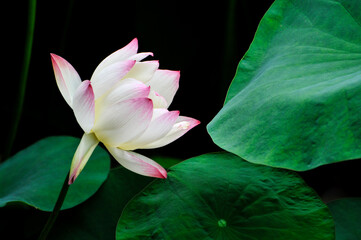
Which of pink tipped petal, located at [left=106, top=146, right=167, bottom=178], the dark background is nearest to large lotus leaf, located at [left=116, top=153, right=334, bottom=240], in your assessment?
pink tipped petal, located at [left=106, top=146, right=167, bottom=178]

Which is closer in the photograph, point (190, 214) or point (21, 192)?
point (190, 214)

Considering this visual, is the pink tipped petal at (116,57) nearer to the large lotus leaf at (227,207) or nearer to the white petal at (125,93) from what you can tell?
the white petal at (125,93)

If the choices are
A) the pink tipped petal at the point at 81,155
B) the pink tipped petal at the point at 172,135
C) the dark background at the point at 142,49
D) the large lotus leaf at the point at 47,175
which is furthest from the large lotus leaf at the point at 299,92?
the dark background at the point at 142,49

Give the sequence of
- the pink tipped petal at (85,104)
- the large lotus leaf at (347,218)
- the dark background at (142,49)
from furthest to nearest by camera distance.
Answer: the dark background at (142,49), the large lotus leaf at (347,218), the pink tipped petal at (85,104)

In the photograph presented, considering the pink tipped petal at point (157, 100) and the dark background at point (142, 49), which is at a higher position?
the pink tipped petal at point (157, 100)

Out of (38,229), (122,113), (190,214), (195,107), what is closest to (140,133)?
(122,113)

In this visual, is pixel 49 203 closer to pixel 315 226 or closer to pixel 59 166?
pixel 59 166

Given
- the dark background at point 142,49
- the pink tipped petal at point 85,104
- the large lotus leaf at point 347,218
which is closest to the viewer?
the pink tipped petal at point 85,104
